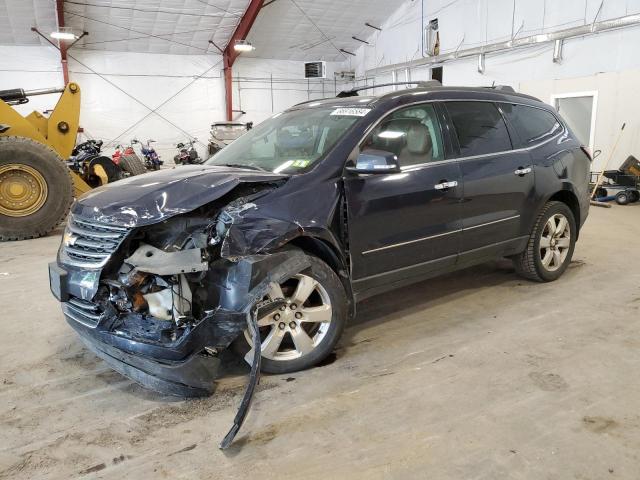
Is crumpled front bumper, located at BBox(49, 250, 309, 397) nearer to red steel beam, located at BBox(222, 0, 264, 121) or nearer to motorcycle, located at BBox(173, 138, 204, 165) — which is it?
red steel beam, located at BBox(222, 0, 264, 121)

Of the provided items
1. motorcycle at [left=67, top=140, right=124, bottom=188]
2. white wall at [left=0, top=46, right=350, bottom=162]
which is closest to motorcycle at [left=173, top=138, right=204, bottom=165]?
white wall at [left=0, top=46, right=350, bottom=162]

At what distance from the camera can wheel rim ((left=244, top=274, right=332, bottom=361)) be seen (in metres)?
2.67

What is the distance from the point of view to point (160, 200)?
2461 mm

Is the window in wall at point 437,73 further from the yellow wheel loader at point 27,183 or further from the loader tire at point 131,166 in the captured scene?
the yellow wheel loader at point 27,183

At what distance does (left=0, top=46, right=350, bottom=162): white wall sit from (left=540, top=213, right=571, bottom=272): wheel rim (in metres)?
13.2

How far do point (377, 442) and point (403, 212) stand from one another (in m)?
1.40

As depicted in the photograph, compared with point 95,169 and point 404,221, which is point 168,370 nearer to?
point 404,221

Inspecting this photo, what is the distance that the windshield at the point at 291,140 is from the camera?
2986mm

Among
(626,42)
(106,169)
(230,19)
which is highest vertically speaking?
(230,19)

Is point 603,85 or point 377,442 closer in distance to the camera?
point 377,442

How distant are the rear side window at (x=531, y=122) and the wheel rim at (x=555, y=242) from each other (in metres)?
0.66

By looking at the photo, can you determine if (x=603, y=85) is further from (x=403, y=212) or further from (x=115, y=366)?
(x=115, y=366)

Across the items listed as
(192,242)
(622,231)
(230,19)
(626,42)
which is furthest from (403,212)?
(230,19)

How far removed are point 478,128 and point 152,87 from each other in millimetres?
13335
